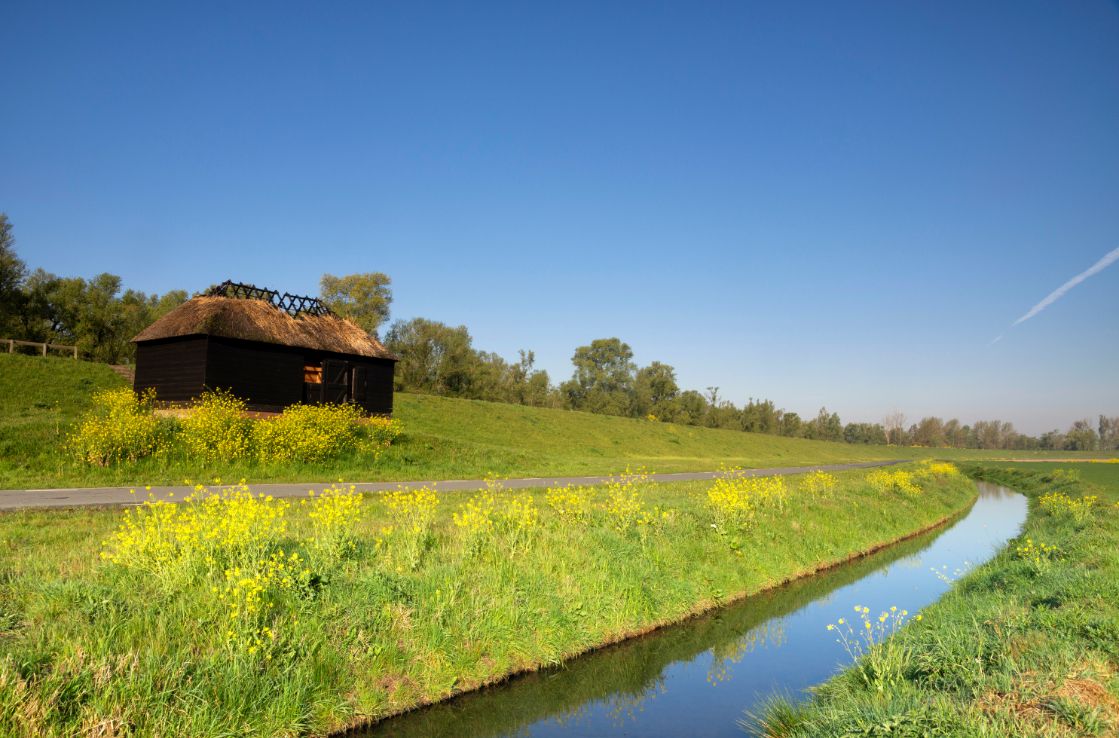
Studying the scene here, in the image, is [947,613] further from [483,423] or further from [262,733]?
[483,423]

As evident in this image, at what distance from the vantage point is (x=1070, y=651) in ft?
23.5

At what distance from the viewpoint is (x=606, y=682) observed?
9938 mm

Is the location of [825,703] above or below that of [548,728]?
above

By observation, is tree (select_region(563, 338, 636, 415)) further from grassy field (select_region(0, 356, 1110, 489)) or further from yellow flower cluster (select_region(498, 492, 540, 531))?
yellow flower cluster (select_region(498, 492, 540, 531))

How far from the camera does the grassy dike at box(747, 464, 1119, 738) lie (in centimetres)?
580

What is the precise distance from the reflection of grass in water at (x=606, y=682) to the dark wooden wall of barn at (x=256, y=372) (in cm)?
2557

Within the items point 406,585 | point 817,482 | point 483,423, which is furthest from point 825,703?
point 483,423

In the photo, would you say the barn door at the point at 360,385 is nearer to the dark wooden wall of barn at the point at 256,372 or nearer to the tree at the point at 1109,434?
the dark wooden wall of barn at the point at 256,372

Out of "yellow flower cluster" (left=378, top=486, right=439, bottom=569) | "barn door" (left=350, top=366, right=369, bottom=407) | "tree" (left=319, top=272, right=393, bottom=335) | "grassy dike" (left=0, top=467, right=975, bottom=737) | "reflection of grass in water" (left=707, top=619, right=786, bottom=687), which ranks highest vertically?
"tree" (left=319, top=272, right=393, bottom=335)

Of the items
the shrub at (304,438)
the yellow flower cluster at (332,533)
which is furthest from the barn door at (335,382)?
the yellow flower cluster at (332,533)

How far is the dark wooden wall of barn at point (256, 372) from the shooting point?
104 ft

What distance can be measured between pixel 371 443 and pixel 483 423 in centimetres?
2540

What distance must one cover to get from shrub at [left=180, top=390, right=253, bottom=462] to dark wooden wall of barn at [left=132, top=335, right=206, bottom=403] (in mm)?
7135

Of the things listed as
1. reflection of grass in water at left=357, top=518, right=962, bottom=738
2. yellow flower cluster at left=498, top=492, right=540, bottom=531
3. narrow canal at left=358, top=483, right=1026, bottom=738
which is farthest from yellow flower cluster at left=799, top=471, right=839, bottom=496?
yellow flower cluster at left=498, top=492, right=540, bottom=531
